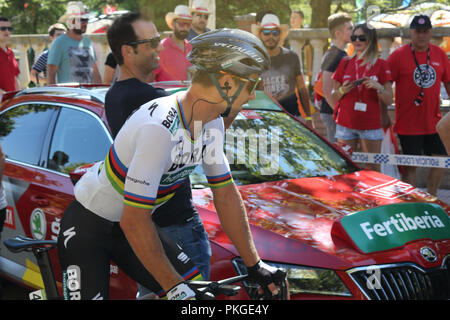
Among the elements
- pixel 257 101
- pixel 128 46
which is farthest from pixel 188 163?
pixel 257 101

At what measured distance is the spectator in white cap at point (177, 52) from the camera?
7117mm

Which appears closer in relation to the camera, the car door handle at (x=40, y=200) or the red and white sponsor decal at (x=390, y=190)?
the red and white sponsor decal at (x=390, y=190)

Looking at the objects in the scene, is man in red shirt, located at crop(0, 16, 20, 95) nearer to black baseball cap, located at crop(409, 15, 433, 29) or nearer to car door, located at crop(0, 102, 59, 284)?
car door, located at crop(0, 102, 59, 284)

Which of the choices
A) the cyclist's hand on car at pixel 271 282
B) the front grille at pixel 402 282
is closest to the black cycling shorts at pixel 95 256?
the cyclist's hand on car at pixel 271 282

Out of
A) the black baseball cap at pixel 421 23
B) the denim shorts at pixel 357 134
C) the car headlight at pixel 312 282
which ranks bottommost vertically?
the denim shorts at pixel 357 134

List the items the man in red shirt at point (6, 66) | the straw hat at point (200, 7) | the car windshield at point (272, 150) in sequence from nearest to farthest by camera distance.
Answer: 1. the car windshield at point (272, 150)
2. the straw hat at point (200, 7)
3. the man in red shirt at point (6, 66)

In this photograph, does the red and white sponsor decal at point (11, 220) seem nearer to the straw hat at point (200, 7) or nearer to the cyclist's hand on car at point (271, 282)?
the cyclist's hand on car at point (271, 282)

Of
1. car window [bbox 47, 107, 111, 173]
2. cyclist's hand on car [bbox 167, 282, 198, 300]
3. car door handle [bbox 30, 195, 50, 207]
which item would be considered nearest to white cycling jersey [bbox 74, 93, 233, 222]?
cyclist's hand on car [bbox 167, 282, 198, 300]

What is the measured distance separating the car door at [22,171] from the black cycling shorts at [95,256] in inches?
73.7

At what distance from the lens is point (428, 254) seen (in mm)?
3535

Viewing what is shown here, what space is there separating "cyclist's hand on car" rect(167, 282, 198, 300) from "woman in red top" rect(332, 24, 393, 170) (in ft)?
15.5

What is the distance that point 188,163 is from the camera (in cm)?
266
